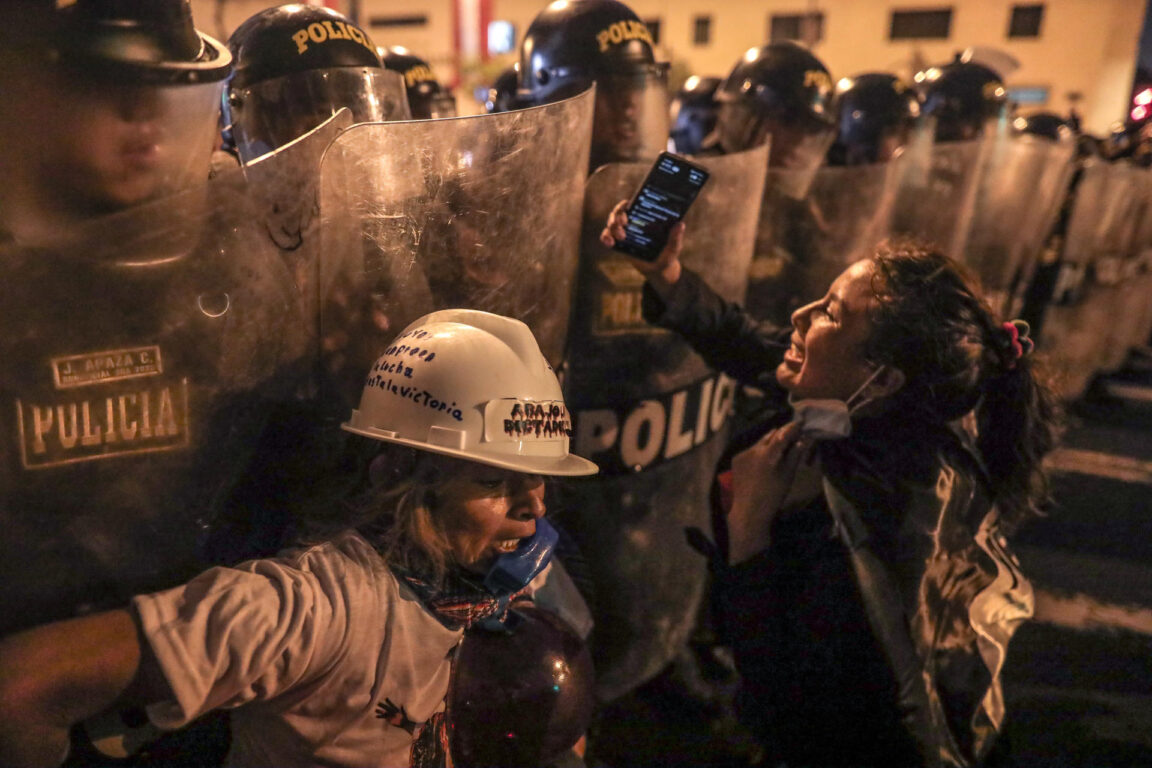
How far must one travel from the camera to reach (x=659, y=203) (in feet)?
8.16

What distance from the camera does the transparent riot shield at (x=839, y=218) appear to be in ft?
12.7

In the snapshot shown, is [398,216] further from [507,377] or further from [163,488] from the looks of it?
[163,488]

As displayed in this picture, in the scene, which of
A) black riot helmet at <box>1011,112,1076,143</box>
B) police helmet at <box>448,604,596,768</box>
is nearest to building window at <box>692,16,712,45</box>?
black riot helmet at <box>1011,112,1076,143</box>

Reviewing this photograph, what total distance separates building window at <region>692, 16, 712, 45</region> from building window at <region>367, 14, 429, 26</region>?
13171 millimetres

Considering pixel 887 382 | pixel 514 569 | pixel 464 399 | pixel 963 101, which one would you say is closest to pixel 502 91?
pixel 963 101

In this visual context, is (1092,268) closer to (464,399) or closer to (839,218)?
(839,218)

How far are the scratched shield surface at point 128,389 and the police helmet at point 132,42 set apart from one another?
206mm

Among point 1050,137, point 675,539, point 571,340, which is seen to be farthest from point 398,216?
point 1050,137

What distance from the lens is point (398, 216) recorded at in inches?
70.2

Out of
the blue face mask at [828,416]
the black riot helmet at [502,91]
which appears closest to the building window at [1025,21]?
the black riot helmet at [502,91]

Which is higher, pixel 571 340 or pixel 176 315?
pixel 176 315

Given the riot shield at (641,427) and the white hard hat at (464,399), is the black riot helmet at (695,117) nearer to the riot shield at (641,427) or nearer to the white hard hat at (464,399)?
the riot shield at (641,427)

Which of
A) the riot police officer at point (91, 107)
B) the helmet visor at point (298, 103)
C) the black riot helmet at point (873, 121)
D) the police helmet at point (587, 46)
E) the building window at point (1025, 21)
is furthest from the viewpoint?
the building window at point (1025, 21)

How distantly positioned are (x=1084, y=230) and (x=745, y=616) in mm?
7258
